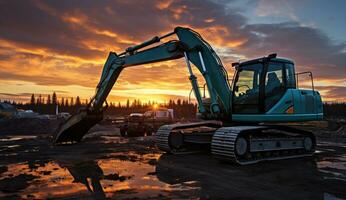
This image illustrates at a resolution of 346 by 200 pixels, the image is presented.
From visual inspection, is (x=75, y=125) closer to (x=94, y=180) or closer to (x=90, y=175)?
(x=90, y=175)

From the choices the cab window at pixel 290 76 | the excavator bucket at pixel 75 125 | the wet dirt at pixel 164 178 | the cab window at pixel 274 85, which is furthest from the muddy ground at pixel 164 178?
the excavator bucket at pixel 75 125

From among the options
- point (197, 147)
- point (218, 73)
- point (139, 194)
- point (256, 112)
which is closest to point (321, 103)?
point (256, 112)

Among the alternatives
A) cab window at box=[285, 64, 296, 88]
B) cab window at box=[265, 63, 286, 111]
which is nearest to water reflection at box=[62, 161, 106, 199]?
cab window at box=[265, 63, 286, 111]

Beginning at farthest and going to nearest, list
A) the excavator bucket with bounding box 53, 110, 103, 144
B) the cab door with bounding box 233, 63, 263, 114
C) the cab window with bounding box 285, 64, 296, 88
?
the excavator bucket with bounding box 53, 110, 103, 144 → the cab window with bounding box 285, 64, 296, 88 → the cab door with bounding box 233, 63, 263, 114

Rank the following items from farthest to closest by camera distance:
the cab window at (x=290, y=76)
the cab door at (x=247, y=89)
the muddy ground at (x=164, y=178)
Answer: the cab window at (x=290, y=76) → the cab door at (x=247, y=89) → the muddy ground at (x=164, y=178)

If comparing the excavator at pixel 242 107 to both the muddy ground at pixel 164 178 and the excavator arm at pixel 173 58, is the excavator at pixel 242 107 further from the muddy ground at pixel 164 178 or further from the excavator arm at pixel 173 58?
the muddy ground at pixel 164 178

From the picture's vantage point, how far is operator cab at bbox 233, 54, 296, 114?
1053 cm

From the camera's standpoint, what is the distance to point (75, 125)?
15094 millimetres

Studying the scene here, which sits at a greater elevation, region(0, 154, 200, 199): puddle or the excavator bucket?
the excavator bucket

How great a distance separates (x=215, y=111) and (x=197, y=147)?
2.32 metres

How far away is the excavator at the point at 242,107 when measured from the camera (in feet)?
32.8

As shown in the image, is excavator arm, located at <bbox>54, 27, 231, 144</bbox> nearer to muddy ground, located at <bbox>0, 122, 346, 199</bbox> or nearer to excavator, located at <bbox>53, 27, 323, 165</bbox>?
excavator, located at <bbox>53, 27, 323, 165</bbox>

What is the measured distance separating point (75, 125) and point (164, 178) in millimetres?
8701

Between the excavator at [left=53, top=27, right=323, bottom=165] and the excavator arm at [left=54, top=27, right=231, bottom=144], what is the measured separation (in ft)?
0.12
